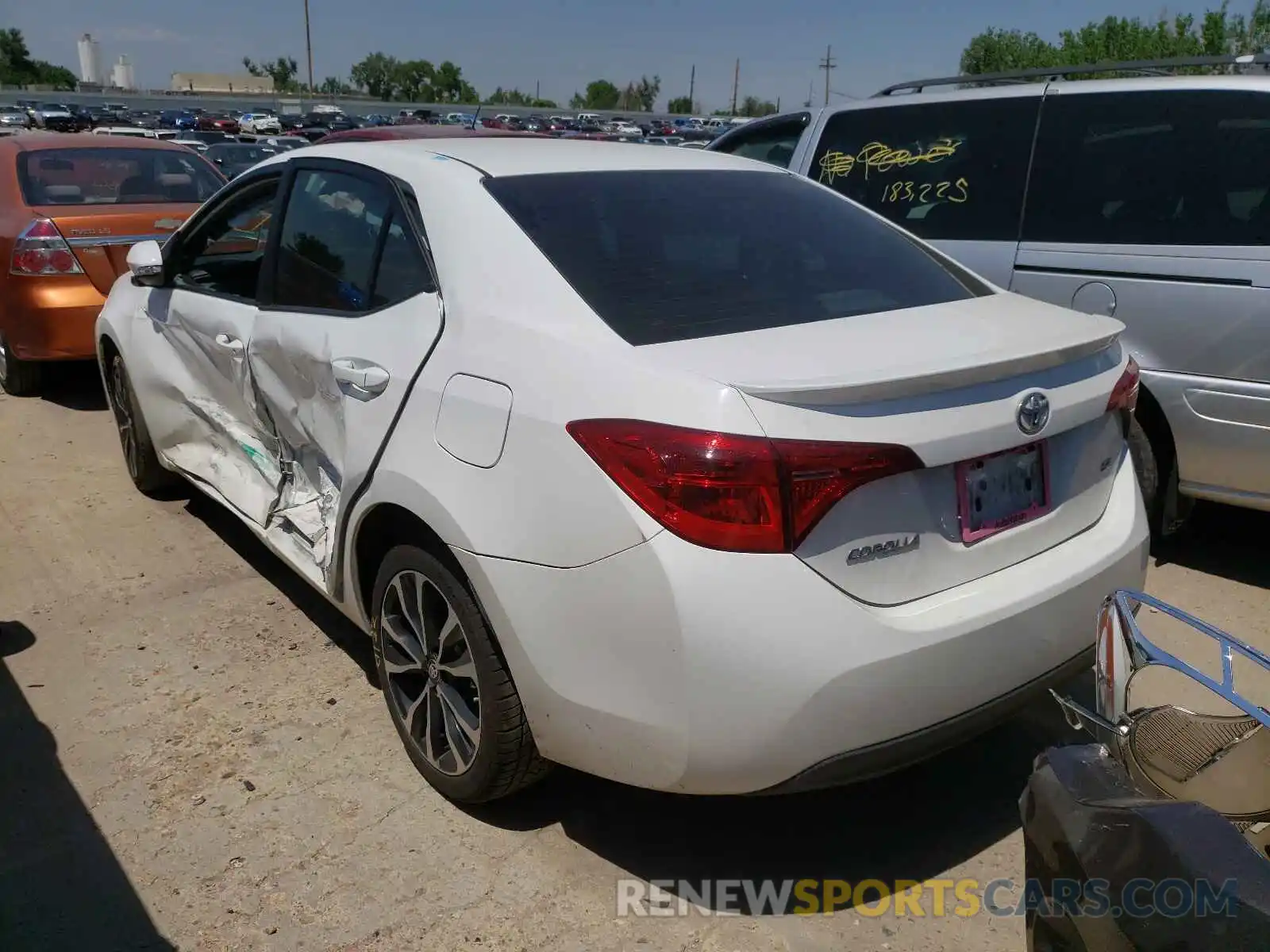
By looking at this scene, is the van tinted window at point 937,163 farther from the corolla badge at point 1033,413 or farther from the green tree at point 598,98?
the green tree at point 598,98

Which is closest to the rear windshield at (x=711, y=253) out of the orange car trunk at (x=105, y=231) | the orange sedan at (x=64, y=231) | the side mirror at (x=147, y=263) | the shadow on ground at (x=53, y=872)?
the shadow on ground at (x=53, y=872)

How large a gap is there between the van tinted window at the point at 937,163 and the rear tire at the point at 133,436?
11.4 feet

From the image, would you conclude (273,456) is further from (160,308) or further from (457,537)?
(457,537)

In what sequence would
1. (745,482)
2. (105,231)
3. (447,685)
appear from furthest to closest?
(105,231) → (447,685) → (745,482)

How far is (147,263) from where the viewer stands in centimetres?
420

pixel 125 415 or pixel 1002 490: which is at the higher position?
pixel 1002 490

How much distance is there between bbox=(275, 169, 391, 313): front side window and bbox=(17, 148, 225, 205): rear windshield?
4031 millimetres

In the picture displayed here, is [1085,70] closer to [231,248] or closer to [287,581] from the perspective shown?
[231,248]

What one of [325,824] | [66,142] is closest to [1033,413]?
[325,824]

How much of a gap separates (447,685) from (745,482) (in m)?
1.13

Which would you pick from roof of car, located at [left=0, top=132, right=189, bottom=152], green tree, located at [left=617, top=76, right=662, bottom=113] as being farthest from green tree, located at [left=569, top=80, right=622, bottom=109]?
roof of car, located at [left=0, top=132, right=189, bottom=152]

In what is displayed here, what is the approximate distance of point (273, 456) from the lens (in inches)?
143

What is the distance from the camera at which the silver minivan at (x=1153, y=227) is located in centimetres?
383

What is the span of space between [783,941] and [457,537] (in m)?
1.16
